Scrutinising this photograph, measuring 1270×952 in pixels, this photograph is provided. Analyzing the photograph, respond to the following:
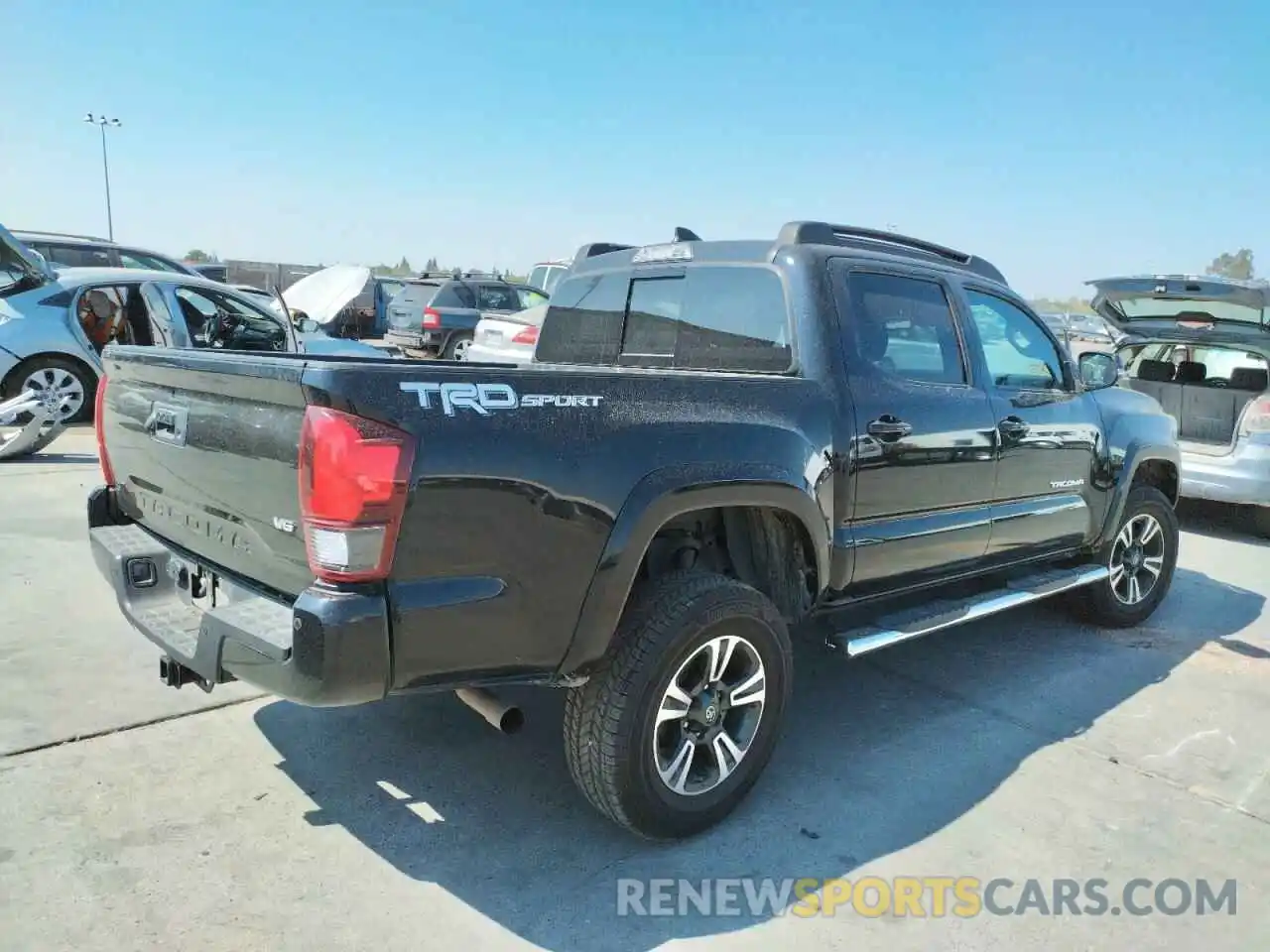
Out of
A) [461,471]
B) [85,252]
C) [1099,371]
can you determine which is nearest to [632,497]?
[461,471]

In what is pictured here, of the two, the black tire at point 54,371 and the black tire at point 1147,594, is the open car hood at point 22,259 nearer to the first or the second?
the black tire at point 54,371

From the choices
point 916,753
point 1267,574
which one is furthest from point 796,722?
point 1267,574

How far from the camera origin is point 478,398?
8.09ft

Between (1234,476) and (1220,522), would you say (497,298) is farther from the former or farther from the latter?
(1234,476)

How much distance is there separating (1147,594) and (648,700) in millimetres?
4109

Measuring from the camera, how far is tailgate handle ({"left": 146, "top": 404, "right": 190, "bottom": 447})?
295cm

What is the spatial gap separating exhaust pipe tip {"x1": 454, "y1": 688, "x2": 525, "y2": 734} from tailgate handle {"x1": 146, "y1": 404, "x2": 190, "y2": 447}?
1.21 metres

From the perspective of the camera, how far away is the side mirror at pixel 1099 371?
504 centimetres

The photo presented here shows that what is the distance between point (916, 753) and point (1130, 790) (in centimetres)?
79

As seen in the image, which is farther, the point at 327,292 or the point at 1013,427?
the point at 327,292

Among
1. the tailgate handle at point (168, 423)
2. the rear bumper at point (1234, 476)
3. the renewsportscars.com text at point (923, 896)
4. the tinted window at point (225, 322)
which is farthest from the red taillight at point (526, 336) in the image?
the renewsportscars.com text at point (923, 896)

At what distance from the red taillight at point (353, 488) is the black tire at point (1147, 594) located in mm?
4322

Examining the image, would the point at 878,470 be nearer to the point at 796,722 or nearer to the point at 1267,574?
the point at 796,722

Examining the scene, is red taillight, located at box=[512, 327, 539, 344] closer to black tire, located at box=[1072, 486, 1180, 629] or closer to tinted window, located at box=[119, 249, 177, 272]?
tinted window, located at box=[119, 249, 177, 272]
